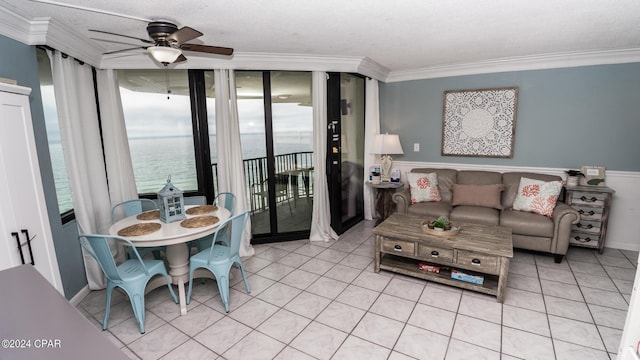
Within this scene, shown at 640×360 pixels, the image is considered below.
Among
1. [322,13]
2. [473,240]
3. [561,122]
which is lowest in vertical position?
[473,240]

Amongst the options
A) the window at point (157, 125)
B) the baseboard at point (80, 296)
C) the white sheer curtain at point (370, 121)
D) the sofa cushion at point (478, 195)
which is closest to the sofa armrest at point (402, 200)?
the sofa cushion at point (478, 195)

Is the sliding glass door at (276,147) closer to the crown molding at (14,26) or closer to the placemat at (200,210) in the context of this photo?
the placemat at (200,210)

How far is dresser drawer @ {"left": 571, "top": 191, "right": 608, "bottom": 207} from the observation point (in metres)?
3.42

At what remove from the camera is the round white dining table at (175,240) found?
2352 mm

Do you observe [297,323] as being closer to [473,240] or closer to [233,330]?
[233,330]

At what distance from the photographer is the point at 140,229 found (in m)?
2.51

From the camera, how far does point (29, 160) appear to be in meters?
1.95

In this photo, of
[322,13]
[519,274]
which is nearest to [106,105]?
[322,13]

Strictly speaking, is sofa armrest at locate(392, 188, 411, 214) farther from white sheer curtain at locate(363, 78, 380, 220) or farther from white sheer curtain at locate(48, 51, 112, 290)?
white sheer curtain at locate(48, 51, 112, 290)

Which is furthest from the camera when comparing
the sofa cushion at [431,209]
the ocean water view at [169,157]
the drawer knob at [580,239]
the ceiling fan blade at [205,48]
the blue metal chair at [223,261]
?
the sofa cushion at [431,209]

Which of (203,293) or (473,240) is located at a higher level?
Result: (473,240)

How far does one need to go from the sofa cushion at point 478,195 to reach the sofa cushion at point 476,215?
9cm

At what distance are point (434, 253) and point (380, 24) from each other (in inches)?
83.5

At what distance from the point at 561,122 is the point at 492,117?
774 mm
